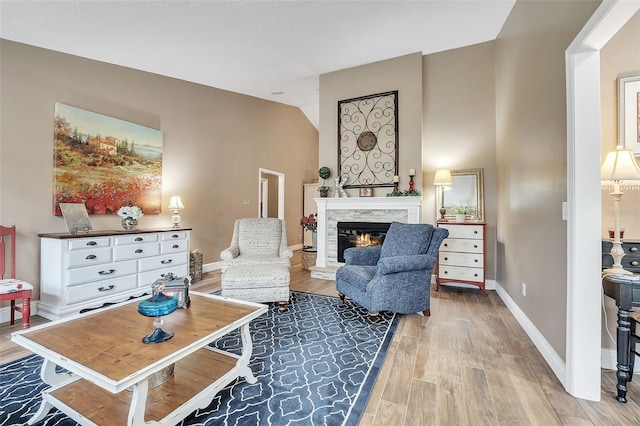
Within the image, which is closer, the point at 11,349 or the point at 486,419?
the point at 486,419

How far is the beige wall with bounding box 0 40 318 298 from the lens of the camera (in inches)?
110

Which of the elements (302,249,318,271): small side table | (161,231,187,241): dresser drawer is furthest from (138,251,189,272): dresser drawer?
(302,249,318,271): small side table

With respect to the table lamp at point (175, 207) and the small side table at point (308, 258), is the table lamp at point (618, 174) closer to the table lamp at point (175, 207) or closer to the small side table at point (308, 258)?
the small side table at point (308, 258)

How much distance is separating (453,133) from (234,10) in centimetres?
323

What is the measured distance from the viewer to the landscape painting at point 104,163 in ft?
10.1

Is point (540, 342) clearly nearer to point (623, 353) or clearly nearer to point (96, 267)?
point (623, 353)

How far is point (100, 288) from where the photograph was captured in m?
2.99

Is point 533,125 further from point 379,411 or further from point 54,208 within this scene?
point 54,208

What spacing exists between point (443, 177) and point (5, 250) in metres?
4.95

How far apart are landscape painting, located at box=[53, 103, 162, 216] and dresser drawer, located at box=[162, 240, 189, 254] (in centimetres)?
64

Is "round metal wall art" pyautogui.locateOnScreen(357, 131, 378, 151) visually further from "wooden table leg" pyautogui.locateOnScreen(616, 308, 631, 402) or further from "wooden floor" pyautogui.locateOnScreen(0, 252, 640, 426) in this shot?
"wooden table leg" pyautogui.locateOnScreen(616, 308, 631, 402)

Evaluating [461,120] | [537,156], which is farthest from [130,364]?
[461,120]

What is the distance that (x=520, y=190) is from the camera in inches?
109

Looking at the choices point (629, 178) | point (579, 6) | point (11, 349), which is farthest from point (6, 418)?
point (579, 6)
